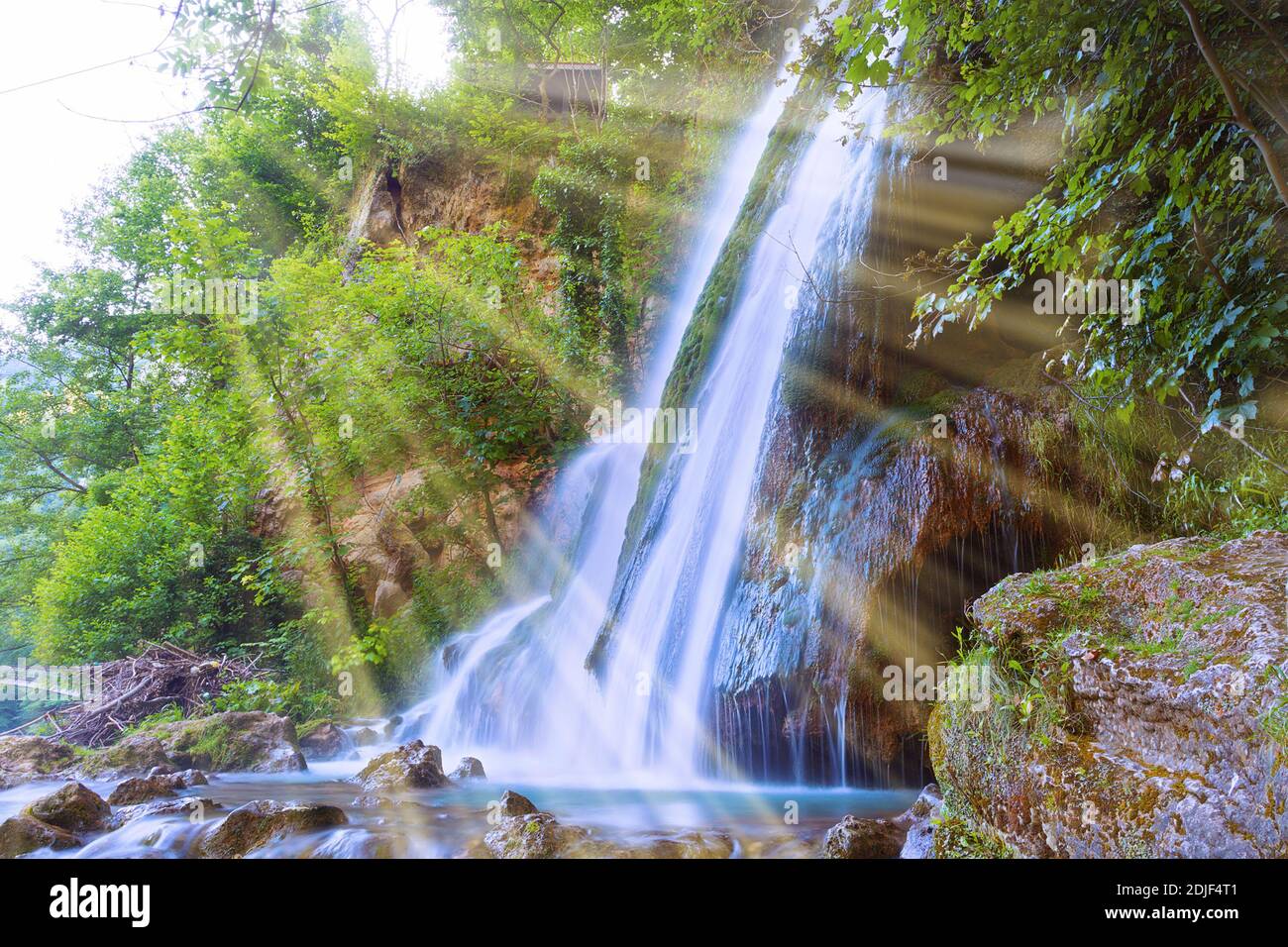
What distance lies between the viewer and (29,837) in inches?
164

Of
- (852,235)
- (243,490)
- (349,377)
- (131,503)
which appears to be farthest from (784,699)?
(131,503)

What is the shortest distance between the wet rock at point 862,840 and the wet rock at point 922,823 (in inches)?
2.4

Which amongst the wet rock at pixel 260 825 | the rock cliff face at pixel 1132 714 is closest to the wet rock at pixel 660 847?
the rock cliff face at pixel 1132 714

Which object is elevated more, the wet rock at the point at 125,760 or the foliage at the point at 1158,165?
the foliage at the point at 1158,165

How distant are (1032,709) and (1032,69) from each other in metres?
3.20

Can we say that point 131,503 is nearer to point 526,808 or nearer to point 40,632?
point 40,632

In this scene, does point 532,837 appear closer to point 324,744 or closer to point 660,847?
point 660,847

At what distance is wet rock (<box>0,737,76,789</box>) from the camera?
663 cm

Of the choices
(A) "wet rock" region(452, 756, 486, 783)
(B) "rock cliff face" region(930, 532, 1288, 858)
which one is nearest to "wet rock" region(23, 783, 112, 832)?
(A) "wet rock" region(452, 756, 486, 783)

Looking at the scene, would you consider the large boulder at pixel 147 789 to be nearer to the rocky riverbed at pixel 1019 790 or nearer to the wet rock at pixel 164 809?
the rocky riverbed at pixel 1019 790

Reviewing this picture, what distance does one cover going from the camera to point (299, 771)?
23.1 feet

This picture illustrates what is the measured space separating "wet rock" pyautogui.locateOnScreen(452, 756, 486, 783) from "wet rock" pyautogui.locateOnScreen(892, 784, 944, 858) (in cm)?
403

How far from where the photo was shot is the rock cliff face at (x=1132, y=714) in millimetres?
2209

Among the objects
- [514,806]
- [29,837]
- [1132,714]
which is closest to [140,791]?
[29,837]
